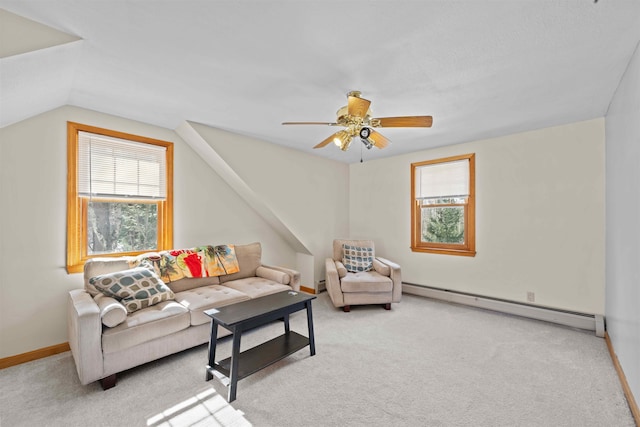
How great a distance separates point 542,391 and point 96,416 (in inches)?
122

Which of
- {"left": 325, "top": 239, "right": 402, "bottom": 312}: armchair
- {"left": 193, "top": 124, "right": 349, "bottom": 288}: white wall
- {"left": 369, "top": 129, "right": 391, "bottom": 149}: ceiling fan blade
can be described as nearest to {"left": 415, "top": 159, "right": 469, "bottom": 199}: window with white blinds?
{"left": 325, "top": 239, "right": 402, "bottom": 312}: armchair

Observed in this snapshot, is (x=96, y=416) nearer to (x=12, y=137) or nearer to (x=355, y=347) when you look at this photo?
(x=355, y=347)

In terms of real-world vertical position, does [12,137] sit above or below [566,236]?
above

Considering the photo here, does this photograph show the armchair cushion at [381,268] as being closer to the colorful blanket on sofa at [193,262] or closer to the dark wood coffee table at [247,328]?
the dark wood coffee table at [247,328]

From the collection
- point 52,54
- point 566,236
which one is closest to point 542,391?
point 566,236

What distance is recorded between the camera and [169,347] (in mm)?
2396

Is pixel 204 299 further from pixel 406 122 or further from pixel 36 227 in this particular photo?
pixel 406 122

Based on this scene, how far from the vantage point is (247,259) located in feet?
12.5

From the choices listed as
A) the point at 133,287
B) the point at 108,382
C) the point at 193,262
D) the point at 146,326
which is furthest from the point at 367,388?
the point at 193,262

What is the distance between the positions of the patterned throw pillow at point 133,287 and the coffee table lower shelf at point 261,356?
0.88m

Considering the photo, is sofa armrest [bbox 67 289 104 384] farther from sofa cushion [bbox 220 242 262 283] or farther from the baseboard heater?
the baseboard heater

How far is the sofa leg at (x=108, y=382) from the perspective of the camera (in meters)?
2.05

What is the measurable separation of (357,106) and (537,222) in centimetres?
292

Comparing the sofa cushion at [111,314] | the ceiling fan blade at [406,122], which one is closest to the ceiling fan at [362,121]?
the ceiling fan blade at [406,122]
